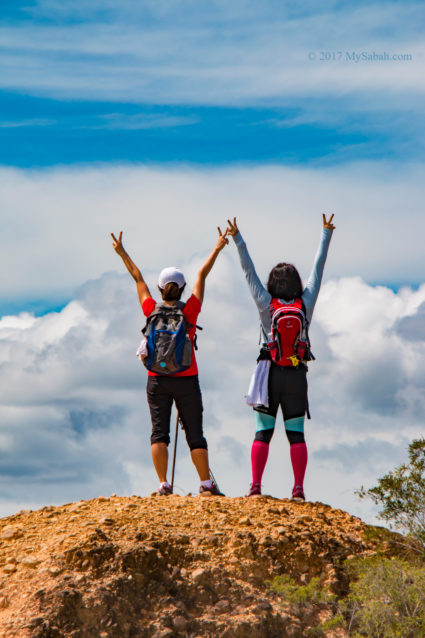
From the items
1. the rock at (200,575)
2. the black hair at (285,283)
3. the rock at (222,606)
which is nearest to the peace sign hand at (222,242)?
the black hair at (285,283)

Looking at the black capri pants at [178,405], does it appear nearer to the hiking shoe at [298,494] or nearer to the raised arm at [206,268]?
the raised arm at [206,268]

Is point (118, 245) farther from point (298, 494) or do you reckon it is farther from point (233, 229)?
point (298, 494)

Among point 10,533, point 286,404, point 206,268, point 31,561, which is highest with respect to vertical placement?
point 206,268

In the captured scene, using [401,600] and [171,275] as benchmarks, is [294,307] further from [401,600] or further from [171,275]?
[401,600]

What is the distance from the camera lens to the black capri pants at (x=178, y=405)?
10.2 meters

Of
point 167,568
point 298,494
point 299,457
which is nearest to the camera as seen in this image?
point 167,568

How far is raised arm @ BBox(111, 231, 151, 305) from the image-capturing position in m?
10.7

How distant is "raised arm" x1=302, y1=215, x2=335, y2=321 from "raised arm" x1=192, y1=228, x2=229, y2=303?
1.16 metres

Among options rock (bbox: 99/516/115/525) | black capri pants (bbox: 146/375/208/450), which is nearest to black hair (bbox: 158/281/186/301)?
black capri pants (bbox: 146/375/208/450)

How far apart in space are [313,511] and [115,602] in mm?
3063

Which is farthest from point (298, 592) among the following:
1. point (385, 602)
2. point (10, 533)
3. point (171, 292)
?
point (171, 292)

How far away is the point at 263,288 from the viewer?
10.4 meters

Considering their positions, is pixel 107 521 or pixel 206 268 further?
pixel 206 268

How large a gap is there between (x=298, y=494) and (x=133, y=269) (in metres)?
3.53
